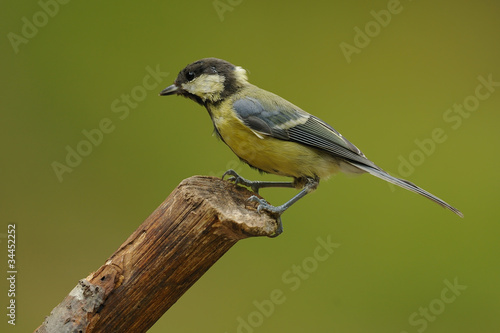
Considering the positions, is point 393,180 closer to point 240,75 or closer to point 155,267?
point 240,75

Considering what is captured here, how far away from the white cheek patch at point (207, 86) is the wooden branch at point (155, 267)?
22.0 inches

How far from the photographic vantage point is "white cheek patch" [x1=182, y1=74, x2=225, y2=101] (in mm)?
1838

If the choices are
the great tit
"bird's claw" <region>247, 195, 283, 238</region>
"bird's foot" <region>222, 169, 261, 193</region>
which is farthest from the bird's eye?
"bird's claw" <region>247, 195, 283, 238</region>

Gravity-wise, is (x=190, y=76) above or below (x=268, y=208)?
above

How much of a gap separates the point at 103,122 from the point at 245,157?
1.19m

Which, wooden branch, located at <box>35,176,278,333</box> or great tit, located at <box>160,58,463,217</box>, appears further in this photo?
great tit, located at <box>160,58,463,217</box>

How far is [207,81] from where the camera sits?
185 cm

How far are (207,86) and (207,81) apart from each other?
0.07ft

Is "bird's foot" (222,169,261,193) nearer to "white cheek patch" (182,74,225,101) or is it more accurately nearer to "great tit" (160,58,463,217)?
"great tit" (160,58,463,217)

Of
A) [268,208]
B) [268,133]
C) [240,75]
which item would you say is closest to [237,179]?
[268,133]

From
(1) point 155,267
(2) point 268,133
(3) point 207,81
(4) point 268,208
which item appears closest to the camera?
(1) point 155,267

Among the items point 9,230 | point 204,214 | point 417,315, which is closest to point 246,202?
point 204,214

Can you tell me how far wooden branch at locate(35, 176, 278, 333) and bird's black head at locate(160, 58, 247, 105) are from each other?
56cm

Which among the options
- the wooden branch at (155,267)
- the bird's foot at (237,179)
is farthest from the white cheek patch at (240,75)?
the wooden branch at (155,267)
